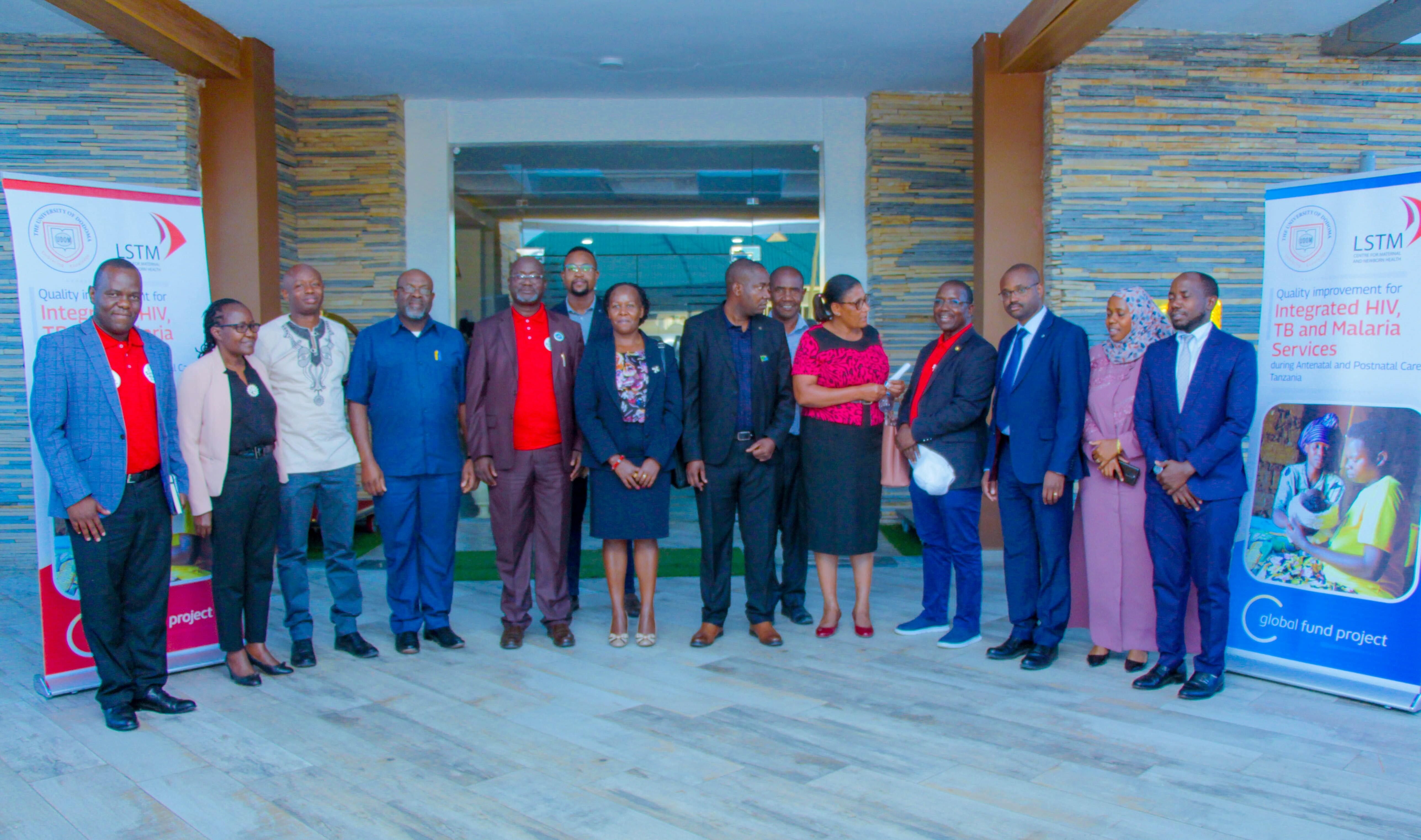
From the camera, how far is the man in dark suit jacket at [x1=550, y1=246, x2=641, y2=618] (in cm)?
455

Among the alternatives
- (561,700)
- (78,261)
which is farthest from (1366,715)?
(78,261)

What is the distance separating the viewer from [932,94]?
7.29 meters

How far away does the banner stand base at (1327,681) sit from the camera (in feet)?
11.2

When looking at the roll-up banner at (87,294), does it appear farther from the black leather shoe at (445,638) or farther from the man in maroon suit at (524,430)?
the man in maroon suit at (524,430)

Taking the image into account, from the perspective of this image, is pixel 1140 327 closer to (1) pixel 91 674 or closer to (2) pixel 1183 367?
(2) pixel 1183 367

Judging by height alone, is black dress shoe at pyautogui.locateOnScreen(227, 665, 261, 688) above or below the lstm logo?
below

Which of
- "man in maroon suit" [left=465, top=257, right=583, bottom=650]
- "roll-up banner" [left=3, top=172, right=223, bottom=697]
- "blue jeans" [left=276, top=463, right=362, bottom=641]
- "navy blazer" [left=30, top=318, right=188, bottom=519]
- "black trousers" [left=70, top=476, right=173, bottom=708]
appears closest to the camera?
"navy blazer" [left=30, top=318, right=188, bottom=519]

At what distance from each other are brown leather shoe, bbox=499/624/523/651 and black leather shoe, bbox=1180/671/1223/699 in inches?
108

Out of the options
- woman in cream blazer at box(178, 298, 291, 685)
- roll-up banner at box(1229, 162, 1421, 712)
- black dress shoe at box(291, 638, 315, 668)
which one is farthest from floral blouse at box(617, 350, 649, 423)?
roll-up banner at box(1229, 162, 1421, 712)

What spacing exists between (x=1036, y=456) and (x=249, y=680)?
333 centimetres

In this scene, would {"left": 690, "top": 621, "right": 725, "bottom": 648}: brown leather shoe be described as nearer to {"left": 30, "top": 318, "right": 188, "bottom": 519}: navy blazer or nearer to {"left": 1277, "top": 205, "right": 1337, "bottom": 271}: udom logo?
{"left": 30, "top": 318, "right": 188, "bottom": 519}: navy blazer

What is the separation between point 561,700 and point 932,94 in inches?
223

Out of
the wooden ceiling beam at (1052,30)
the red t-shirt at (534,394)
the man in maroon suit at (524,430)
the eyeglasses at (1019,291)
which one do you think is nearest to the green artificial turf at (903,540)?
the eyeglasses at (1019,291)

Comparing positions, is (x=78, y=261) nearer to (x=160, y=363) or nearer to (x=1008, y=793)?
(x=160, y=363)
